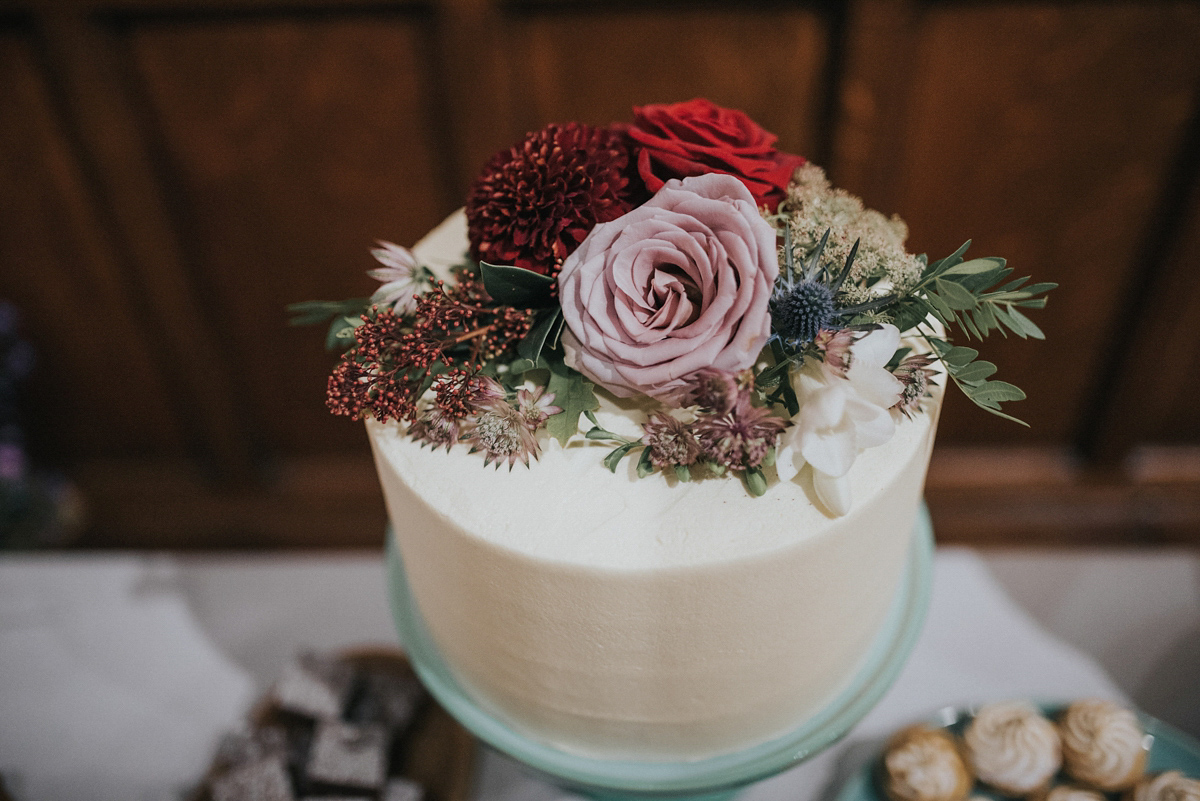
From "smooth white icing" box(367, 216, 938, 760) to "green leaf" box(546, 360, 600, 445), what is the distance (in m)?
0.02

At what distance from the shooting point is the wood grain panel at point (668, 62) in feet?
4.48

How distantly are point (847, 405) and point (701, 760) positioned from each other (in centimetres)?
37

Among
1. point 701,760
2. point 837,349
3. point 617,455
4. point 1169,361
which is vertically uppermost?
point 837,349

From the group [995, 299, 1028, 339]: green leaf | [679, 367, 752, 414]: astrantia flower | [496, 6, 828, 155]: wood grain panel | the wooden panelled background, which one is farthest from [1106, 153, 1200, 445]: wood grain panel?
[679, 367, 752, 414]: astrantia flower

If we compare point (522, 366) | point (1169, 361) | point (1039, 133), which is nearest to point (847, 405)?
point (522, 366)

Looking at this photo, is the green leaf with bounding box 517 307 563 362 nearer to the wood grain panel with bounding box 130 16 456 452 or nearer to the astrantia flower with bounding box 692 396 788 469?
the astrantia flower with bounding box 692 396 788 469

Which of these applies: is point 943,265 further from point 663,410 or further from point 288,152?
point 288,152

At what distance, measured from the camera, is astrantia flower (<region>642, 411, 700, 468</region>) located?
575 mm

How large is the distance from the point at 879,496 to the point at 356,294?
1401mm

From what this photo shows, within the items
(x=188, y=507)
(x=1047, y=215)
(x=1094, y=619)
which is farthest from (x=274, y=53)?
(x=1094, y=619)

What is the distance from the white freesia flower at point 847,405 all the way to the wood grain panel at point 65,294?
5.30ft

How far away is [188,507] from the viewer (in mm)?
2008

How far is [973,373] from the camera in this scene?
591 mm

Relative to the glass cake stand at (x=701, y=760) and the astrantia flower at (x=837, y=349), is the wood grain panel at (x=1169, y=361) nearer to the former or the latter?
the glass cake stand at (x=701, y=760)
